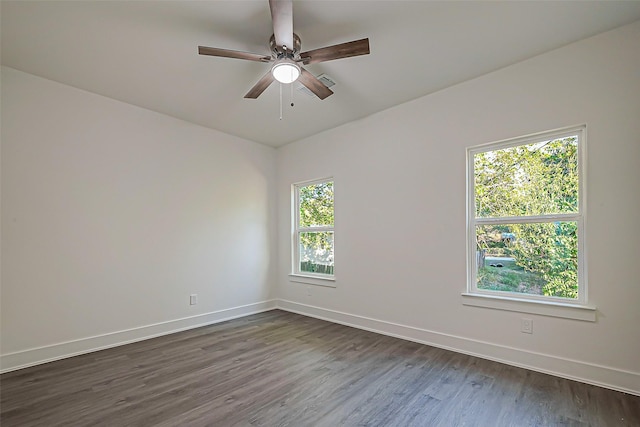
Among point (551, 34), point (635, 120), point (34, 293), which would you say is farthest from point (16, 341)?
point (635, 120)

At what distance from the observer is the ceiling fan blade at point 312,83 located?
239 cm

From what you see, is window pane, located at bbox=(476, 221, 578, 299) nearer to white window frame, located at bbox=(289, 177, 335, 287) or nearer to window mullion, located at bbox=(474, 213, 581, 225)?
window mullion, located at bbox=(474, 213, 581, 225)

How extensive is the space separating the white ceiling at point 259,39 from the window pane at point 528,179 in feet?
2.73

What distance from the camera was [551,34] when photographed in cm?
233

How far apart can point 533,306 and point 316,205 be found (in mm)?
2917

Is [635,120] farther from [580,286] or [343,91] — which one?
[343,91]

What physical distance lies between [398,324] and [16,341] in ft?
12.1

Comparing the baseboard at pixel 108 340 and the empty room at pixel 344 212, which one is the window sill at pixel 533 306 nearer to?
the empty room at pixel 344 212

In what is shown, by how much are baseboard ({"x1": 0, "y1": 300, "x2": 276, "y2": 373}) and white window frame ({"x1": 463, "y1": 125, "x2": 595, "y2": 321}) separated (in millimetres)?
3119

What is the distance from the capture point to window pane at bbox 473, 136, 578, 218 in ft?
8.30

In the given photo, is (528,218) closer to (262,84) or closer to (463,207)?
(463,207)

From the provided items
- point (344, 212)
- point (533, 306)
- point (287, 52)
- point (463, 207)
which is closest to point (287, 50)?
point (287, 52)

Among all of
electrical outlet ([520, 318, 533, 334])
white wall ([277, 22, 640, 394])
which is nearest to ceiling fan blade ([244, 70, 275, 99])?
white wall ([277, 22, 640, 394])

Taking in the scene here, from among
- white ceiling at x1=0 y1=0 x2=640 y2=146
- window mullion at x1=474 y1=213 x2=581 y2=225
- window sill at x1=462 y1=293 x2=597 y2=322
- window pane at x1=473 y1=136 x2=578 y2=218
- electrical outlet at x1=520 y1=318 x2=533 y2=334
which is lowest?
electrical outlet at x1=520 y1=318 x2=533 y2=334
